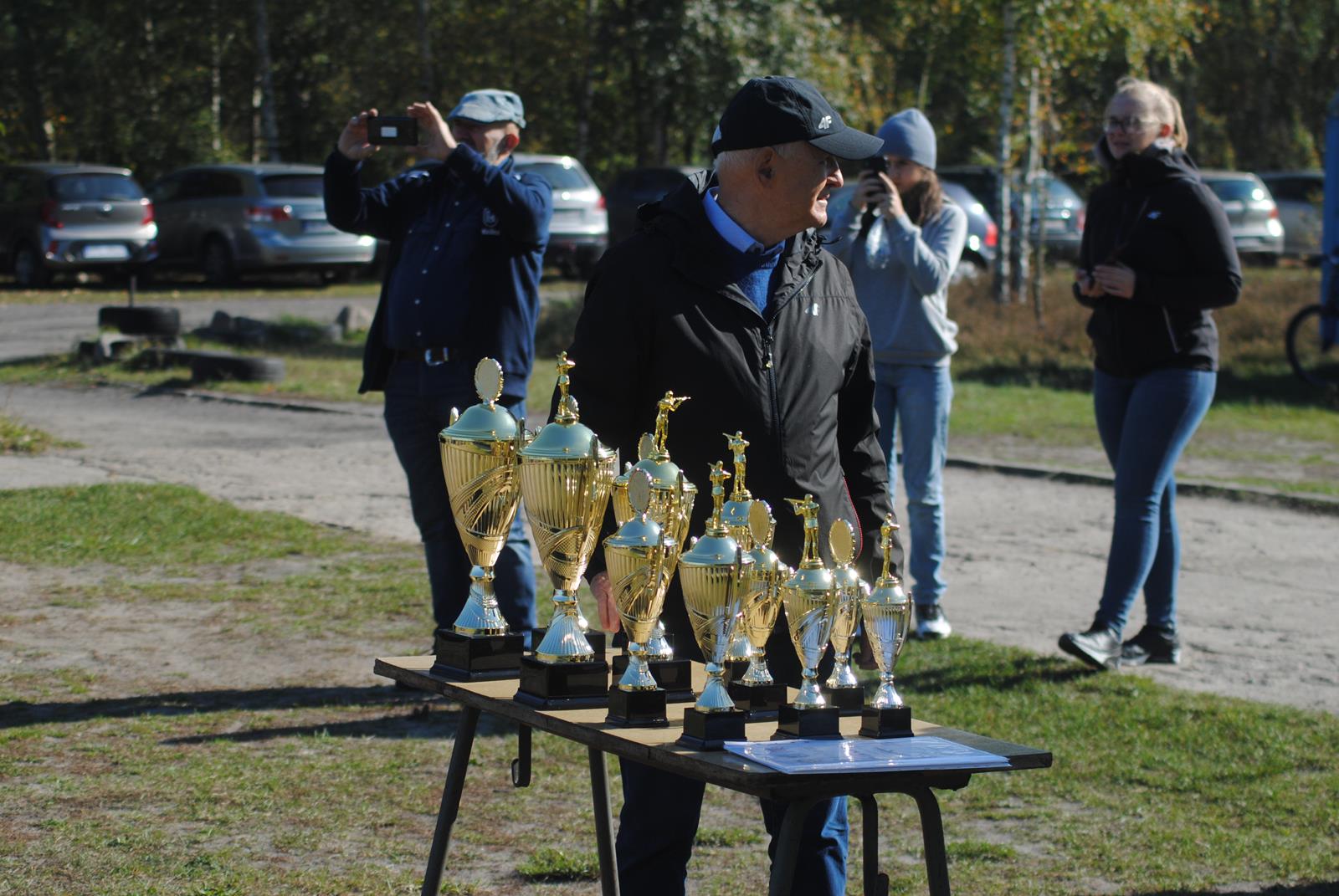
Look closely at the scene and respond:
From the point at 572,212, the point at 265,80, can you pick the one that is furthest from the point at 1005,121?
the point at 265,80

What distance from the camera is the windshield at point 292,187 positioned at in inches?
976

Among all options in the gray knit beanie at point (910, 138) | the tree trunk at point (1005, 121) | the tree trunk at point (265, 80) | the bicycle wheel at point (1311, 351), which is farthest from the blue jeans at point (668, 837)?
the tree trunk at point (265, 80)

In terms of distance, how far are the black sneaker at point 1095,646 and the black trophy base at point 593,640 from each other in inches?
130

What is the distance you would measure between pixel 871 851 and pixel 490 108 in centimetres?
347

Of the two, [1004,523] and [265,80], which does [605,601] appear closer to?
[1004,523]

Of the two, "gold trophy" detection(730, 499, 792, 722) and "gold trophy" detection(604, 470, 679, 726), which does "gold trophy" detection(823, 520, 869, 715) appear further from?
"gold trophy" detection(604, 470, 679, 726)

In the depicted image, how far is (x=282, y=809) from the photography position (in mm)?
4969

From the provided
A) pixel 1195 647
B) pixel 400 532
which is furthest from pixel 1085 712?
pixel 400 532

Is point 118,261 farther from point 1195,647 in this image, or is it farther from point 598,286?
point 598,286

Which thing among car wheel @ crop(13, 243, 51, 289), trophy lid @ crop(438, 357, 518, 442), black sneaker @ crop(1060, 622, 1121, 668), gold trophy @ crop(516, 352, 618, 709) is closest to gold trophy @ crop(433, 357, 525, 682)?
trophy lid @ crop(438, 357, 518, 442)

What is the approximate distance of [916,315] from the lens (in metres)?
7.13

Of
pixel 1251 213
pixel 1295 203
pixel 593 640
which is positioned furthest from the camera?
pixel 1295 203

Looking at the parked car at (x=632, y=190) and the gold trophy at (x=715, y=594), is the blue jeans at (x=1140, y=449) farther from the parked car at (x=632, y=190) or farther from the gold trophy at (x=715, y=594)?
the parked car at (x=632, y=190)

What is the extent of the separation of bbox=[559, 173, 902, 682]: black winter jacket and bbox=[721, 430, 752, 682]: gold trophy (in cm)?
16
